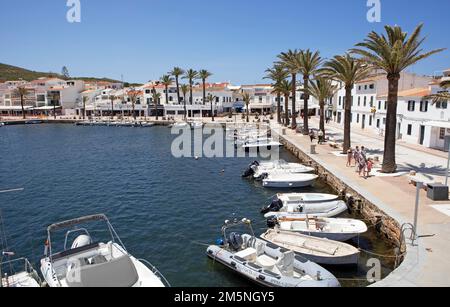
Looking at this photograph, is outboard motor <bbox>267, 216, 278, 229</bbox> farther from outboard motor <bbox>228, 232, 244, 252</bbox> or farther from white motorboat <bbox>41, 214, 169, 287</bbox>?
white motorboat <bbox>41, 214, 169, 287</bbox>

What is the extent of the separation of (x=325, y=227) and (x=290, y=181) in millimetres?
10602

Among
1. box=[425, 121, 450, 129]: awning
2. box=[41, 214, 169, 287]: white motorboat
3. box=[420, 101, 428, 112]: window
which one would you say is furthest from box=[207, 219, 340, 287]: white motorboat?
box=[420, 101, 428, 112]: window

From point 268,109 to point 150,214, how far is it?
88.7m

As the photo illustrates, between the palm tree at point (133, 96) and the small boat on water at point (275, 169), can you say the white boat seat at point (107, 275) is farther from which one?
the palm tree at point (133, 96)

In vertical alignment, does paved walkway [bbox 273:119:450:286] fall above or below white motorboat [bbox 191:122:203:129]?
below

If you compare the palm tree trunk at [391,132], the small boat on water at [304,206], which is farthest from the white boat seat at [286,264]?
the palm tree trunk at [391,132]

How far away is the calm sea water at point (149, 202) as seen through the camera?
57.0 feet

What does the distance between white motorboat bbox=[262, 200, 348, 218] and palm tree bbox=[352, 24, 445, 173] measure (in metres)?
7.39

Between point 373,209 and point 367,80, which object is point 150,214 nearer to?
point 373,209

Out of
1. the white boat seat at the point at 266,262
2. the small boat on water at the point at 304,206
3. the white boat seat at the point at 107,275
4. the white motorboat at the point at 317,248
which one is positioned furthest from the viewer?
the small boat on water at the point at 304,206

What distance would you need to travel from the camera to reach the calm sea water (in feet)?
57.0

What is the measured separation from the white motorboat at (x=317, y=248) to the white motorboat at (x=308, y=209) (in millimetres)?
3014

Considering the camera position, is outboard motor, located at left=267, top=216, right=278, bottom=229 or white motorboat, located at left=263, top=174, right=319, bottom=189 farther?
white motorboat, located at left=263, top=174, right=319, bottom=189
